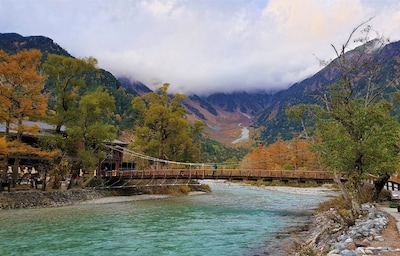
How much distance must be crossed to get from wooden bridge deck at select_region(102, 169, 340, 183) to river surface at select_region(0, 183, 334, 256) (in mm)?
6337

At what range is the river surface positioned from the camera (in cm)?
1112

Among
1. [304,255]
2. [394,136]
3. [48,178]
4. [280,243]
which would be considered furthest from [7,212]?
[394,136]

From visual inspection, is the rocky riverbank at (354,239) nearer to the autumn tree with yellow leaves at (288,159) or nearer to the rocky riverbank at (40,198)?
the rocky riverbank at (40,198)

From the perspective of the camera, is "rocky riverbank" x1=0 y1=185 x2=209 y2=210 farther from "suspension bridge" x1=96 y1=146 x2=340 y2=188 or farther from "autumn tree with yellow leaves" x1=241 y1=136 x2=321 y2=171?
"autumn tree with yellow leaves" x1=241 y1=136 x2=321 y2=171

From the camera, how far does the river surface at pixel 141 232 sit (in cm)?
1112

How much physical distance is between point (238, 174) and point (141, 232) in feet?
50.6

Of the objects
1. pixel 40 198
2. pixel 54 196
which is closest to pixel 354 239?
pixel 40 198

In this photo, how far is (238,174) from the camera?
28703 mm

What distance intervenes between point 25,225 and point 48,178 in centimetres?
1338

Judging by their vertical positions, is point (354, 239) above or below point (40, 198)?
below

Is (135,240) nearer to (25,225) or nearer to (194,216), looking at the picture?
(25,225)

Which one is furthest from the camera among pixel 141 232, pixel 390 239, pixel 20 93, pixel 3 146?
pixel 20 93

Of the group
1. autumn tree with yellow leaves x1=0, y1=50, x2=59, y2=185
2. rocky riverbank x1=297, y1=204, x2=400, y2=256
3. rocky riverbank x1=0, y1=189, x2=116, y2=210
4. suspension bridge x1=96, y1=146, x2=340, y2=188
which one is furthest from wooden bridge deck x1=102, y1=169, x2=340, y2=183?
rocky riverbank x1=297, y1=204, x2=400, y2=256

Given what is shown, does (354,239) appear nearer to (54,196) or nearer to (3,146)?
(3,146)
